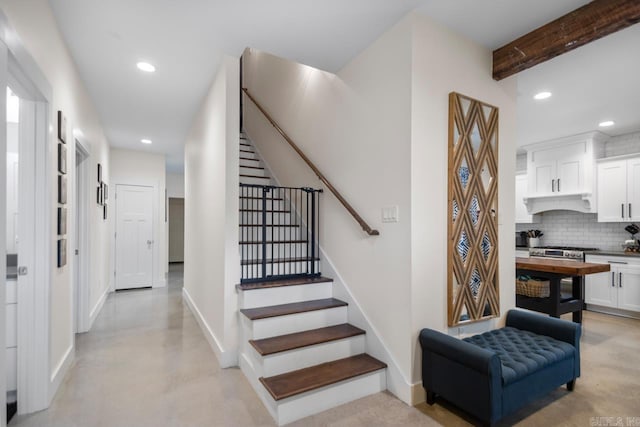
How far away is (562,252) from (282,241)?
4509mm

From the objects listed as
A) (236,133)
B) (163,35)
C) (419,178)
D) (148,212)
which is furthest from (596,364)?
(148,212)

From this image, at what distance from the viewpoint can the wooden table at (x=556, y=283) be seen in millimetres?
3318

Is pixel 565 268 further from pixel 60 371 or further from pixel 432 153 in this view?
pixel 60 371

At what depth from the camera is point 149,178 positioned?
650 cm

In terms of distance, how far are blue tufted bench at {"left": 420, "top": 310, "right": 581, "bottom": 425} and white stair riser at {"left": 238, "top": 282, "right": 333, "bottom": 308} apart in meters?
1.14

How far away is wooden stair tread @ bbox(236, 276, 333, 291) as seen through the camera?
113 inches

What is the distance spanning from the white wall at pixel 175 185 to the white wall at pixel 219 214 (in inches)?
219

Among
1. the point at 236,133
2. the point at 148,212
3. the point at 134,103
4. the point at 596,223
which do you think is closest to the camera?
the point at 236,133

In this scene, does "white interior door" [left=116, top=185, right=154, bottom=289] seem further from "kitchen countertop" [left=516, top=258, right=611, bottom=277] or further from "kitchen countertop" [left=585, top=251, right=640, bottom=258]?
"kitchen countertop" [left=585, top=251, right=640, bottom=258]

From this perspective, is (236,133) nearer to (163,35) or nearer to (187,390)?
(163,35)

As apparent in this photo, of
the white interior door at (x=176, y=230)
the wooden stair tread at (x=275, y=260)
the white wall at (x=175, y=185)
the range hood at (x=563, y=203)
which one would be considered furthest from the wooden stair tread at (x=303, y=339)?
the white interior door at (x=176, y=230)

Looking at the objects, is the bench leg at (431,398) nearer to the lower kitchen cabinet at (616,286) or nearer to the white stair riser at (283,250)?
the white stair riser at (283,250)

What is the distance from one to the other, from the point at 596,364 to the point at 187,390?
3581mm

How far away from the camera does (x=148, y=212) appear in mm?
6484
